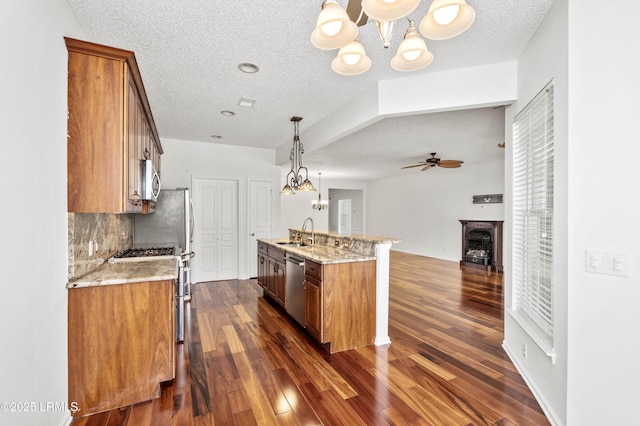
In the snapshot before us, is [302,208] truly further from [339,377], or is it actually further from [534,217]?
[534,217]

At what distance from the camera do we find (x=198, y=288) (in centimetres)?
535

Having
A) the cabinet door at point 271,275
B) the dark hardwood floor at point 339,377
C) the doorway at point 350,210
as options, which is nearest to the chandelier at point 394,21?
the dark hardwood floor at point 339,377

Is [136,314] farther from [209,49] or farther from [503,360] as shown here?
[503,360]

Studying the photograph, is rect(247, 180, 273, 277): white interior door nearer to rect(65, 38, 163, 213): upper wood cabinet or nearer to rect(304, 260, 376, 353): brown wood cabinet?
rect(304, 260, 376, 353): brown wood cabinet

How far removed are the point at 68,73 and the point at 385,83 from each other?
8.38 feet

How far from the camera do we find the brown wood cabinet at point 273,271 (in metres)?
3.96

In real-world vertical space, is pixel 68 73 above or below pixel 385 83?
below

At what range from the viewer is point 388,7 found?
45.0 inches

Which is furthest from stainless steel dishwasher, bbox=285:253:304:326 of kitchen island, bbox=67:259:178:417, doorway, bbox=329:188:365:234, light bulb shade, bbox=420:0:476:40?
doorway, bbox=329:188:365:234

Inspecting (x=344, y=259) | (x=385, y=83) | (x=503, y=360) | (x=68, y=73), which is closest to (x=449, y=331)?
(x=503, y=360)

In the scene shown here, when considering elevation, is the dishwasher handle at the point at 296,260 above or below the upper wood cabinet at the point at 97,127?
below

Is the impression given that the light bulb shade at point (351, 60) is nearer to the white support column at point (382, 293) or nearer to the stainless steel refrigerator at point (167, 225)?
the white support column at point (382, 293)
